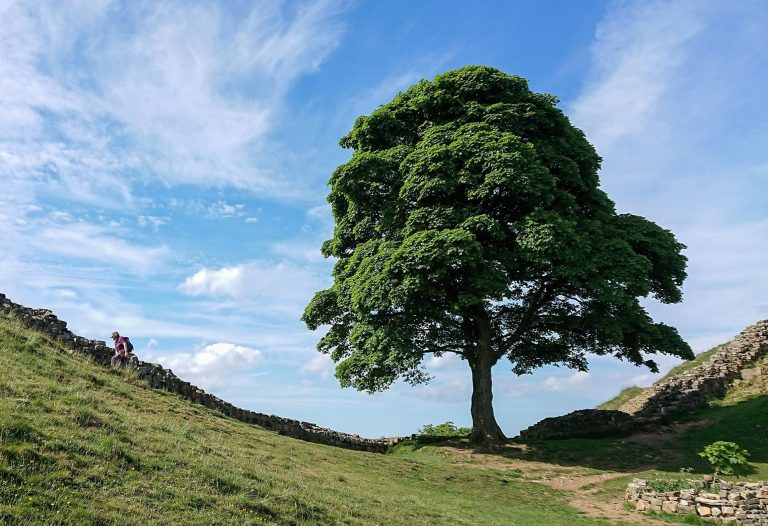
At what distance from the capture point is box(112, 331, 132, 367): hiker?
2225 centimetres

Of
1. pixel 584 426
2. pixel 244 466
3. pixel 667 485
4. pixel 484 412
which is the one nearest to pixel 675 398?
pixel 584 426

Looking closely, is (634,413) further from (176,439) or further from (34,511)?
(34,511)

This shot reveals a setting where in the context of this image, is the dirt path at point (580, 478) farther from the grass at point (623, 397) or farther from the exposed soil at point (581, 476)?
the grass at point (623, 397)

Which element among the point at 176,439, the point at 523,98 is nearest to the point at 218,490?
the point at 176,439

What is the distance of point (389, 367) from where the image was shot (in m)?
26.1

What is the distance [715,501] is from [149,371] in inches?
853

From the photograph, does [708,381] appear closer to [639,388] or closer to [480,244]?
[639,388]

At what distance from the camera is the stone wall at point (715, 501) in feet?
55.0

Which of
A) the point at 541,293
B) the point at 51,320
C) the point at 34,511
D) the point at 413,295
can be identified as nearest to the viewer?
the point at 34,511

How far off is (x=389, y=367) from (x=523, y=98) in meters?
15.8

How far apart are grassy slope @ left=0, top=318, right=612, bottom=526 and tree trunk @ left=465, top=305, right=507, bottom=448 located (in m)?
4.83

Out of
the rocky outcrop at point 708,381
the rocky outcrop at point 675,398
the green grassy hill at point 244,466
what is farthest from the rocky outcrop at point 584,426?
the green grassy hill at point 244,466

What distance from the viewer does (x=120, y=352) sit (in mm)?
22531

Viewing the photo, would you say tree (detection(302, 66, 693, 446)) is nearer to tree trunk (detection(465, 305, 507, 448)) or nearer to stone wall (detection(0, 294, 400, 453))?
tree trunk (detection(465, 305, 507, 448))
